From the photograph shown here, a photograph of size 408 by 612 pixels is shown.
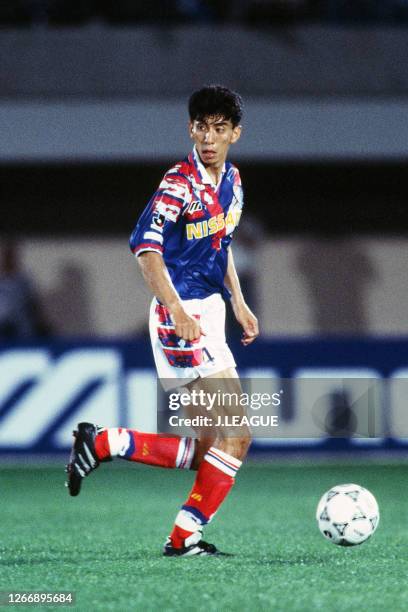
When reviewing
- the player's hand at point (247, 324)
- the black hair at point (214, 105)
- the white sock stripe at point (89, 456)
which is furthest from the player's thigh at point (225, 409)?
the black hair at point (214, 105)

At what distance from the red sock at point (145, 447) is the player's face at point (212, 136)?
48.5 inches

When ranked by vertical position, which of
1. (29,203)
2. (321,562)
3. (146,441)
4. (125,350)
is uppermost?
(29,203)

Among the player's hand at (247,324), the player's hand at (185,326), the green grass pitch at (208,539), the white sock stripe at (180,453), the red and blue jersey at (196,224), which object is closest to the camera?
the green grass pitch at (208,539)

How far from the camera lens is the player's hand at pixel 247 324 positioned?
5.79m

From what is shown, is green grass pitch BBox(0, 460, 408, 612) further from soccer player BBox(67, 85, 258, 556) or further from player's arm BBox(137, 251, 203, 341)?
player's arm BBox(137, 251, 203, 341)

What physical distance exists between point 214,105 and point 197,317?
91cm

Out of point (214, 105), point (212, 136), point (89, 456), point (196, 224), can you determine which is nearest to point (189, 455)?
point (89, 456)

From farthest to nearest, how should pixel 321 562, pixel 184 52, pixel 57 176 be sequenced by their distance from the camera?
pixel 57 176 → pixel 184 52 → pixel 321 562

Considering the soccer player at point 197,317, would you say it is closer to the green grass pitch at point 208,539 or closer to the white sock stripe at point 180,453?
the white sock stripe at point 180,453

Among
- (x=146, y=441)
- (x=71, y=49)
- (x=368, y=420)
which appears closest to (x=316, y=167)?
(x=71, y=49)

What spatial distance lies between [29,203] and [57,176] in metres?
0.45

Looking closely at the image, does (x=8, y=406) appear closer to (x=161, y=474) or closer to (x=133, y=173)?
(x=161, y=474)

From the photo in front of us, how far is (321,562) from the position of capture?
5426 millimetres

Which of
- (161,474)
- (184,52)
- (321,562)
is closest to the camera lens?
(321,562)
